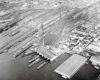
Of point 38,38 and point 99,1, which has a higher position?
point 99,1

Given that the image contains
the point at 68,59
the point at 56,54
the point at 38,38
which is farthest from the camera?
the point at 38,38

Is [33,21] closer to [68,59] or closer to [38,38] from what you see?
[38,38]

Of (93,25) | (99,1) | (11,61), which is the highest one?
(99,1)

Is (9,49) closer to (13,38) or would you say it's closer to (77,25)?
(13,38)

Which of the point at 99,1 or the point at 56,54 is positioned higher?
the point at 99,1

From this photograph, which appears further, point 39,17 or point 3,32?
point 39,17

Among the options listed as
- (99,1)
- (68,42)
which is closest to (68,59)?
(68,42)

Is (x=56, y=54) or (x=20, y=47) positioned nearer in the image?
(x=56, y=54)

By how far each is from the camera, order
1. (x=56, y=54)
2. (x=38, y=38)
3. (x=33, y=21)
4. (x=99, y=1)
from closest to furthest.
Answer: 1. (x=56, y=54)
2. (x=38, y=38)
3. (x=33, y=21)
4. (x=99, y=1)

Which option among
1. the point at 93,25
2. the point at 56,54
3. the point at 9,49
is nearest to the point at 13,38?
the point at 9,49
